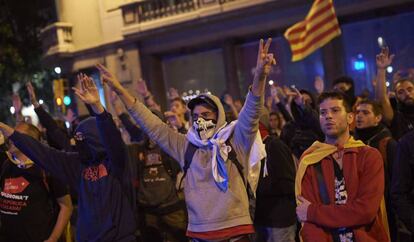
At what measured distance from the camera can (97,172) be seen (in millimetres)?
4516

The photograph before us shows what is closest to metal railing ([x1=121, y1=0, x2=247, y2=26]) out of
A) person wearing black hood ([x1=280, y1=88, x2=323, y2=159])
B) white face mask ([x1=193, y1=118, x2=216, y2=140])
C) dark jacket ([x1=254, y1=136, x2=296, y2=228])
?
person wearing black hood ([x1=280, y1=88, x2=323, y2=159])

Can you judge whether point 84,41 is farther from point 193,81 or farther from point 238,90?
point 238,90

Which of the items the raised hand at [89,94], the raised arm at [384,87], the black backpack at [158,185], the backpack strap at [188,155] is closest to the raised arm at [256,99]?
the backpack strap at [188,155]

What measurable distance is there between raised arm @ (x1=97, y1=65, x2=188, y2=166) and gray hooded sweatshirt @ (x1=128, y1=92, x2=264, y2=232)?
0.01m

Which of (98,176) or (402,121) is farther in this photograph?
(402,121)

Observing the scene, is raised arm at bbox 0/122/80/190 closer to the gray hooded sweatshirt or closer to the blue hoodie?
the blue hoodie

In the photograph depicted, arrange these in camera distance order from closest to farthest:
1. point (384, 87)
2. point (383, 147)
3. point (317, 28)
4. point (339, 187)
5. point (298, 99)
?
point (339, 187) < point (383, 147) < point (298, 99) < point (384, 87) < point (317, 28)

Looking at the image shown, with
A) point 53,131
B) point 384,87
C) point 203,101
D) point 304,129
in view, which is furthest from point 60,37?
point 203,101

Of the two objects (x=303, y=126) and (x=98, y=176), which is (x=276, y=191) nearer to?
(x=303, y=126)

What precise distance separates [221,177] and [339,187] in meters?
0.84

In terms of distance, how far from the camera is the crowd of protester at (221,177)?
3777mm

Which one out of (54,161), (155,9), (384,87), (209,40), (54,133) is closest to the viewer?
(54,161)

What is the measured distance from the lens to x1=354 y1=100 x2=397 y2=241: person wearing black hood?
5.13 m

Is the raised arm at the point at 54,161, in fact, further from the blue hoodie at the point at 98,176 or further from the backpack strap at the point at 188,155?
the backpack strap at the point at 188,155
